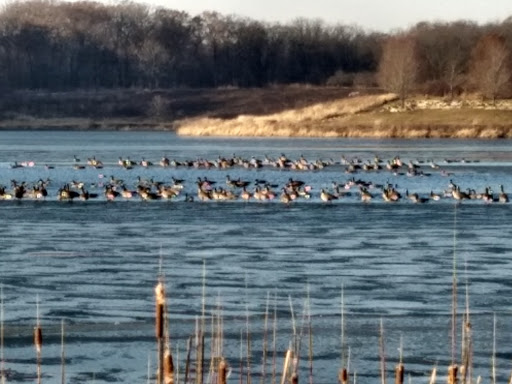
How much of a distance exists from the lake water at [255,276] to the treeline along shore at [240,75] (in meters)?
44.0

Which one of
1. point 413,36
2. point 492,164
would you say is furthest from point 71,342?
point 413,36

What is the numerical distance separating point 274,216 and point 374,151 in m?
30.2

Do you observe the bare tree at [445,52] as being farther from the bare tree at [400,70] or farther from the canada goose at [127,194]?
the canada goose at [127,194]

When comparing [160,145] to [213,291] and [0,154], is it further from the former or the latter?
[213,291]

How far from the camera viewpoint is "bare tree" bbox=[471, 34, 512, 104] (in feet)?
282

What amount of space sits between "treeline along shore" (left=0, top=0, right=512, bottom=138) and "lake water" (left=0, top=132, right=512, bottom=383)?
4400cm

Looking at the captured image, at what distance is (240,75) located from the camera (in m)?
133

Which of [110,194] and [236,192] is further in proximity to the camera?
[236,192]

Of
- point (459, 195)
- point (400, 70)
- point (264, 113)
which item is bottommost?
point (264, 113)

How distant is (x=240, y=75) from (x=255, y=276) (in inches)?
4554

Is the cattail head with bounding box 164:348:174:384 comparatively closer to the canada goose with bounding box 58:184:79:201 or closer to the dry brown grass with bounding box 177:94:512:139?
the canada goose with bounding box 58:184:79:201

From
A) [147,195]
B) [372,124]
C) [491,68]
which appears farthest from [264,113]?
[147,195]

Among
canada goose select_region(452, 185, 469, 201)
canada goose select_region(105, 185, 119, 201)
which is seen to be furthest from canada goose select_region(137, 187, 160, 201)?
canada goose select_region(452, 185, 469, 201)

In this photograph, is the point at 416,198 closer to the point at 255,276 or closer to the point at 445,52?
the point at 255,276
